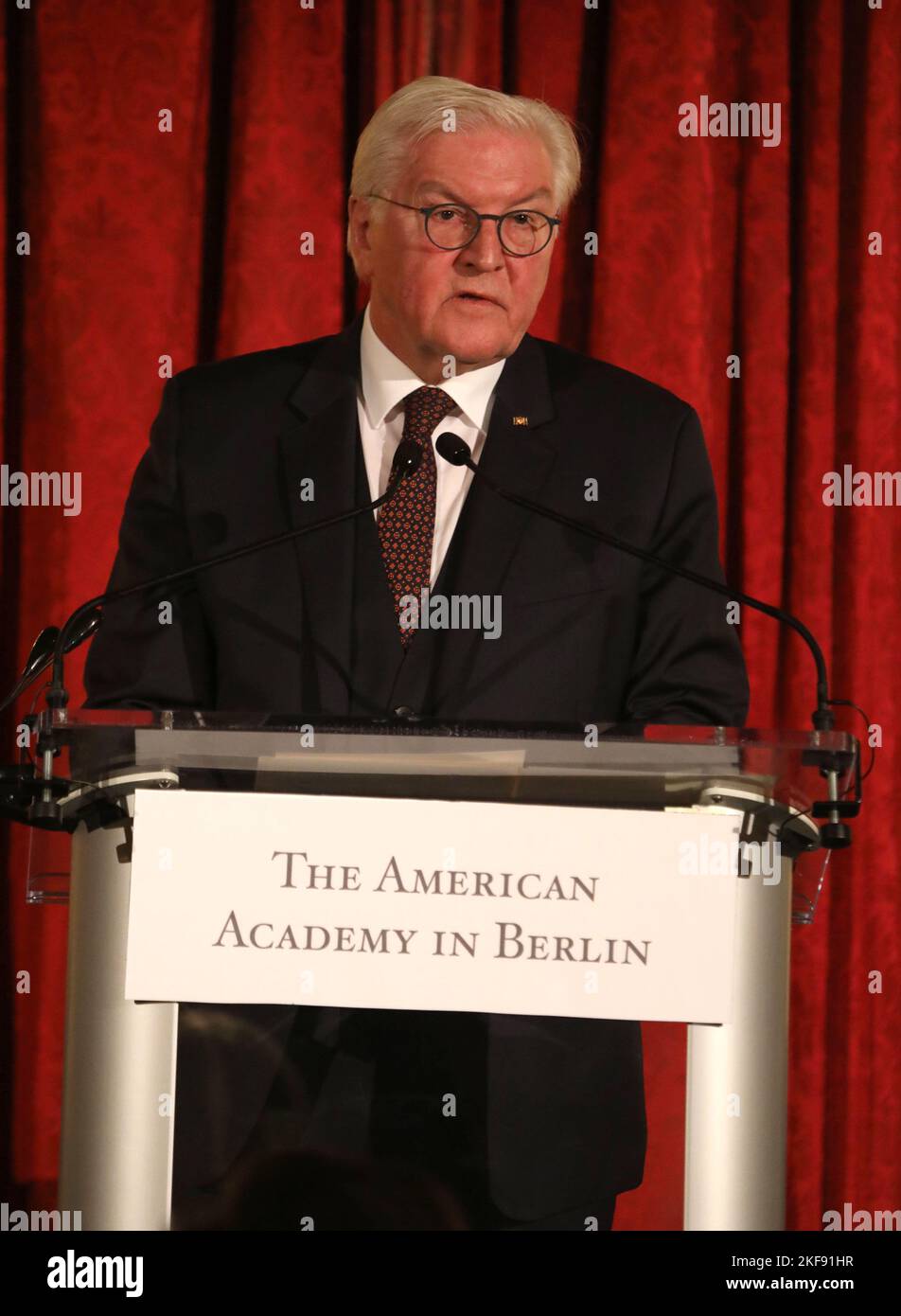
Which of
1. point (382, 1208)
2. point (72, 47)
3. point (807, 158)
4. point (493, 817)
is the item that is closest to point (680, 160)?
point (807, 158)

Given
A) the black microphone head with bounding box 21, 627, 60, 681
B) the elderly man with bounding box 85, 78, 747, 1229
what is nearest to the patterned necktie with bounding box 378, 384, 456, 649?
the elderly man with bounding box 85, 78, 747, 1229

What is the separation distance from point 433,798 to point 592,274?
1.58 meters

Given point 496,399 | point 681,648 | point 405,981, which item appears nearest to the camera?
point 405,981

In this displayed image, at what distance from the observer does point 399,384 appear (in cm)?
179

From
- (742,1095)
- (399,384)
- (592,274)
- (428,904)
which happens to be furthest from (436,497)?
(592,274)

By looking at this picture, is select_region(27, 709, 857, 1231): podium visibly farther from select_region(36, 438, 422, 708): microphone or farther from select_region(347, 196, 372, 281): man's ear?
select_region(347, 196, 372, 281): man's ear

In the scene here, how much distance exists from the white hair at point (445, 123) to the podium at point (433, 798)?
3.05 ft

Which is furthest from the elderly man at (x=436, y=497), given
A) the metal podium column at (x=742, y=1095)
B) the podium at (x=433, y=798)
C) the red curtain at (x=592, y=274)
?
the red curtain at (x=592, y=274)

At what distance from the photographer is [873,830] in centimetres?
243

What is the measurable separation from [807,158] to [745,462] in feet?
1.65

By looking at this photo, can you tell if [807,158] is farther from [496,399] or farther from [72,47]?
[72,47]

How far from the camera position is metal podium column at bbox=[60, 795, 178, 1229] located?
1108 mm

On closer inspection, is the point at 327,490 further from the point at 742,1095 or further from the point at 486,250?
the point at 742,1095

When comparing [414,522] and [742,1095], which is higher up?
[414,522]
